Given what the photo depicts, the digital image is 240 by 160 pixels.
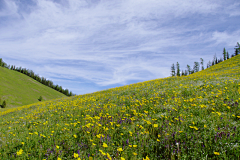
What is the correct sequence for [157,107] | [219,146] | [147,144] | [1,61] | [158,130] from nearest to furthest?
[219,146], [147,144], [158,130], [157,107], [1,61]

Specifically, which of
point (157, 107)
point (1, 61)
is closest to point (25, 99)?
point (1, 61)

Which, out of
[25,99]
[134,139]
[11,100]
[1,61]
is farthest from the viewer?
[1,61]

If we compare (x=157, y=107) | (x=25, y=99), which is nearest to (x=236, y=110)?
(x=157, y=107)

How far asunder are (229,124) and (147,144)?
2870mm

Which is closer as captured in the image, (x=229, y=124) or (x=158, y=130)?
(x=229, y=124)

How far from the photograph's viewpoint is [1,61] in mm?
132625

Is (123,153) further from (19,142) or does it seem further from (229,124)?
(19,142)

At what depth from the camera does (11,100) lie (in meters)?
72.6

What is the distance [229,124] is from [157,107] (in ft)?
10.3

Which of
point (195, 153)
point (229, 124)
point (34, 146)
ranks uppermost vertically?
point (229, 124)

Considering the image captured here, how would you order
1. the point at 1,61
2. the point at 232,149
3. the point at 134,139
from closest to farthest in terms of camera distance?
the point at 232,149, the point at 134,139, the point at 1,61

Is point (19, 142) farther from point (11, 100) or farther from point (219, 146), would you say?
point (11, 100)

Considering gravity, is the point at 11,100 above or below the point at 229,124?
below

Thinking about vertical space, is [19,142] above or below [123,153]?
below
